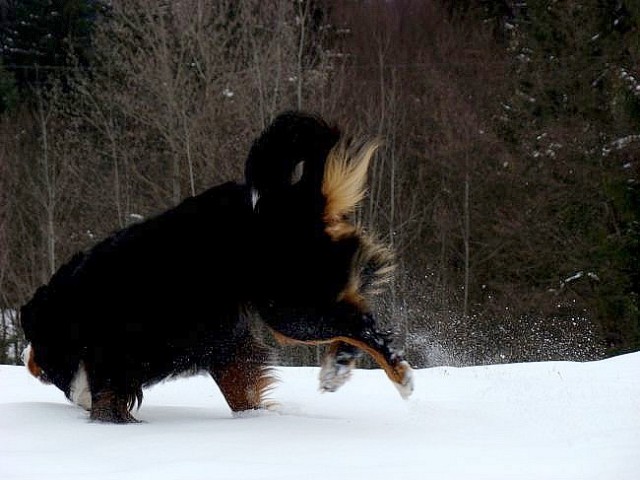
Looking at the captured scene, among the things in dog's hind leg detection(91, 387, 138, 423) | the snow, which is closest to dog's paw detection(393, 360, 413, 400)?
the snow

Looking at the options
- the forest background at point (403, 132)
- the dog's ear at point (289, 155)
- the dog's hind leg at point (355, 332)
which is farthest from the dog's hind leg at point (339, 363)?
the forest background at point (403, 132)

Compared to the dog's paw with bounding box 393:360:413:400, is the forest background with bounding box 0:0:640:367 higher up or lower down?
lower down

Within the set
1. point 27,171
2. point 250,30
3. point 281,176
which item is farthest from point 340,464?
point 27,171

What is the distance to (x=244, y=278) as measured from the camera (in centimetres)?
480

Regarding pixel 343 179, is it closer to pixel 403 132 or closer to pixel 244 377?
pixel 244 377

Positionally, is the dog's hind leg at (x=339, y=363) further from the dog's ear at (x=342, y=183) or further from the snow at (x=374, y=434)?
the dog's ear at (x=342, y=183)

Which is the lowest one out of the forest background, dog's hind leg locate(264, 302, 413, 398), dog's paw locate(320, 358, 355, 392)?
the forest background

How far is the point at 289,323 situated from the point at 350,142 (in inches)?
37.8

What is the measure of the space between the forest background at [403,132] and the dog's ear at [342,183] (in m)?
12.1

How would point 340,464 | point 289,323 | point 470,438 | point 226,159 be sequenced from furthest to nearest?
point 226,159 → point 289,323 → point 470,438 → point 340,464

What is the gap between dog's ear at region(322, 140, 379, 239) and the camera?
486cm

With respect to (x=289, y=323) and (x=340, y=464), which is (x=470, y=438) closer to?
(x=340, y=464)

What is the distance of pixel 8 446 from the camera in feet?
12.8

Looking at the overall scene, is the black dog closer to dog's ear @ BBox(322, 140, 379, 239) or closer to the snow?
dog's ear @ BBox(322, 140, 379, 239)
